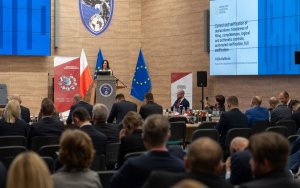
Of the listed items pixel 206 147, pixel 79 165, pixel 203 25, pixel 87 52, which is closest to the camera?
pixel 206 147

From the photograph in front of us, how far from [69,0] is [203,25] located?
158 inches

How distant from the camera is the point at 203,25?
15.4 meters

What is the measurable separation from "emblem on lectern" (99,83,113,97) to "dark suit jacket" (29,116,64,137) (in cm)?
683

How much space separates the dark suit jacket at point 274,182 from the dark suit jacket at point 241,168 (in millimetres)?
1231

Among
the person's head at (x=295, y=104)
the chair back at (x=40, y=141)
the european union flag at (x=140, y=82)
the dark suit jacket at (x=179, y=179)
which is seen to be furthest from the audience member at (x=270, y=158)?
the european union flag at (x=140, y=82)

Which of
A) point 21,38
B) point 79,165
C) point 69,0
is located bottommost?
point 79,165

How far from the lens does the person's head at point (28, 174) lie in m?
2.41

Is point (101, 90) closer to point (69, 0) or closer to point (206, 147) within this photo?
point (69, 0)

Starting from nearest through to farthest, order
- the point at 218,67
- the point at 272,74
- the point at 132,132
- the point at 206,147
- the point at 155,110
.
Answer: the point at 206,147
the point at 132,132
the point at 155,110
the point at 272,74
the point at 218,67

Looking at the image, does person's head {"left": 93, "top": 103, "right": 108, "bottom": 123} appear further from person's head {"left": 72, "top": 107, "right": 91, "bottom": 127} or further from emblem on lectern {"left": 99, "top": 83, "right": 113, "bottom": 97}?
emblem on lectern {"left": 99, "top": 83, "right": 113, "bottom": 97}

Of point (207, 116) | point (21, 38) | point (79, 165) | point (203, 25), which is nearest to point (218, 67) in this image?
point (203, 25)

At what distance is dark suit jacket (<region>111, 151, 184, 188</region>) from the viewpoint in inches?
147

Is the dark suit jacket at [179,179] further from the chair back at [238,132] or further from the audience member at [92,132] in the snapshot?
the chair back at [238,132]

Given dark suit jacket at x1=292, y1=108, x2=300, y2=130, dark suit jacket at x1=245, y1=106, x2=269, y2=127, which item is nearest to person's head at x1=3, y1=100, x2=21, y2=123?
dark suit jacket at x1=245, y1=106, x2=269, y2=127
